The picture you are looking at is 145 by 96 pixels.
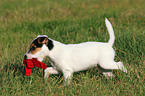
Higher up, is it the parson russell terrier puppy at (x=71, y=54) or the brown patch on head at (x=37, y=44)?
the brown patch on head at (x=37, y=44)

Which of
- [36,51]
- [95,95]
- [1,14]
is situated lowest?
[95,95]

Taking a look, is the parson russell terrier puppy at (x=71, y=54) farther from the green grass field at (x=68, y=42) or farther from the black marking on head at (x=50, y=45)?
the green grass field at (x=68, y=42)

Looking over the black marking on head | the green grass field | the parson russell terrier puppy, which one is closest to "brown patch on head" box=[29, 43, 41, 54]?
the parson russell terrier puppy

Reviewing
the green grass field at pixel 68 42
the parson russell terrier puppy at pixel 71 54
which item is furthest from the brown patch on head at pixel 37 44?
the green grass field at pixel 68 42

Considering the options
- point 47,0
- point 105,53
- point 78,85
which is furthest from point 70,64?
point 47,0

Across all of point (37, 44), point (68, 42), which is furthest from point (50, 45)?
point (68, 42)

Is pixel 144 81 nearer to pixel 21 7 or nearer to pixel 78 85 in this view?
pixel 78 85

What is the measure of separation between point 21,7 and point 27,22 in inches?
78.2

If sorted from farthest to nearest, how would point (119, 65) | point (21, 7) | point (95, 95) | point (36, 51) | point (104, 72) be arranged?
point (21, 7) → point (104, 72) → point (119, 65) → point (36, 51) → point (95, 95)

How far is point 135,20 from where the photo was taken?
18.8 feet

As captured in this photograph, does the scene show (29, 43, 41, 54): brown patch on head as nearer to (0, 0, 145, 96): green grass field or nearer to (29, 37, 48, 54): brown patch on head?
(29, 37, 48, 54): brown patch on head

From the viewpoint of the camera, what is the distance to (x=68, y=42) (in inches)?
188

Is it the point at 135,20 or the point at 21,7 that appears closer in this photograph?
the point at 135,20

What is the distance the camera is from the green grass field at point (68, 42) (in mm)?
3252
